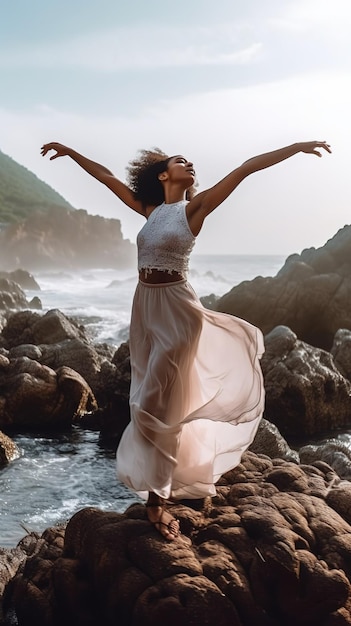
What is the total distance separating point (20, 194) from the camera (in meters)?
124

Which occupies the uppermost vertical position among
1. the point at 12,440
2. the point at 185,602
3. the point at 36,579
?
the point at 185,602

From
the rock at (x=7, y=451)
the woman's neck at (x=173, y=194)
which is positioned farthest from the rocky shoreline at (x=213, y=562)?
the rock at (x=7, y=451)

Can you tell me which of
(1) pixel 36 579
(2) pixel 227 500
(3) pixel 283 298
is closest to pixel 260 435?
(2) pixel 227 500

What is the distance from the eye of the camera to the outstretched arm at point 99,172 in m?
6.11

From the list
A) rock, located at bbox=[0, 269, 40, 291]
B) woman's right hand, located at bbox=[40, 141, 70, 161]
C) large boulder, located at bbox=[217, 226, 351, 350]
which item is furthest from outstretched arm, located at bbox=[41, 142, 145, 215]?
rock, located at bbox=[0, 269, 40, 291]

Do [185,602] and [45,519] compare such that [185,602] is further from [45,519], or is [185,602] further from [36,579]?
[45,519]

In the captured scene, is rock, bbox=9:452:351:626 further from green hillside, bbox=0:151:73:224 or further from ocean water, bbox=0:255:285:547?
green hillside, bbox=0:151:73:224

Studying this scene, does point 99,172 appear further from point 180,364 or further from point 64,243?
point 64,243

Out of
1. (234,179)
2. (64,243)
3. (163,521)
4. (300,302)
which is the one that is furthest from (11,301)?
(64,243)

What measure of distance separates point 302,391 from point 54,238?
3359 inches

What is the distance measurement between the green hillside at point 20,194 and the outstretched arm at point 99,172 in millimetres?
94284

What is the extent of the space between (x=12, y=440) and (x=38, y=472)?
157cm

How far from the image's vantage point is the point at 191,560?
4809mm

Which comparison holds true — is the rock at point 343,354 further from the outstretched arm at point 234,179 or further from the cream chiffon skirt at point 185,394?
the outstretched arm at point 234,179
